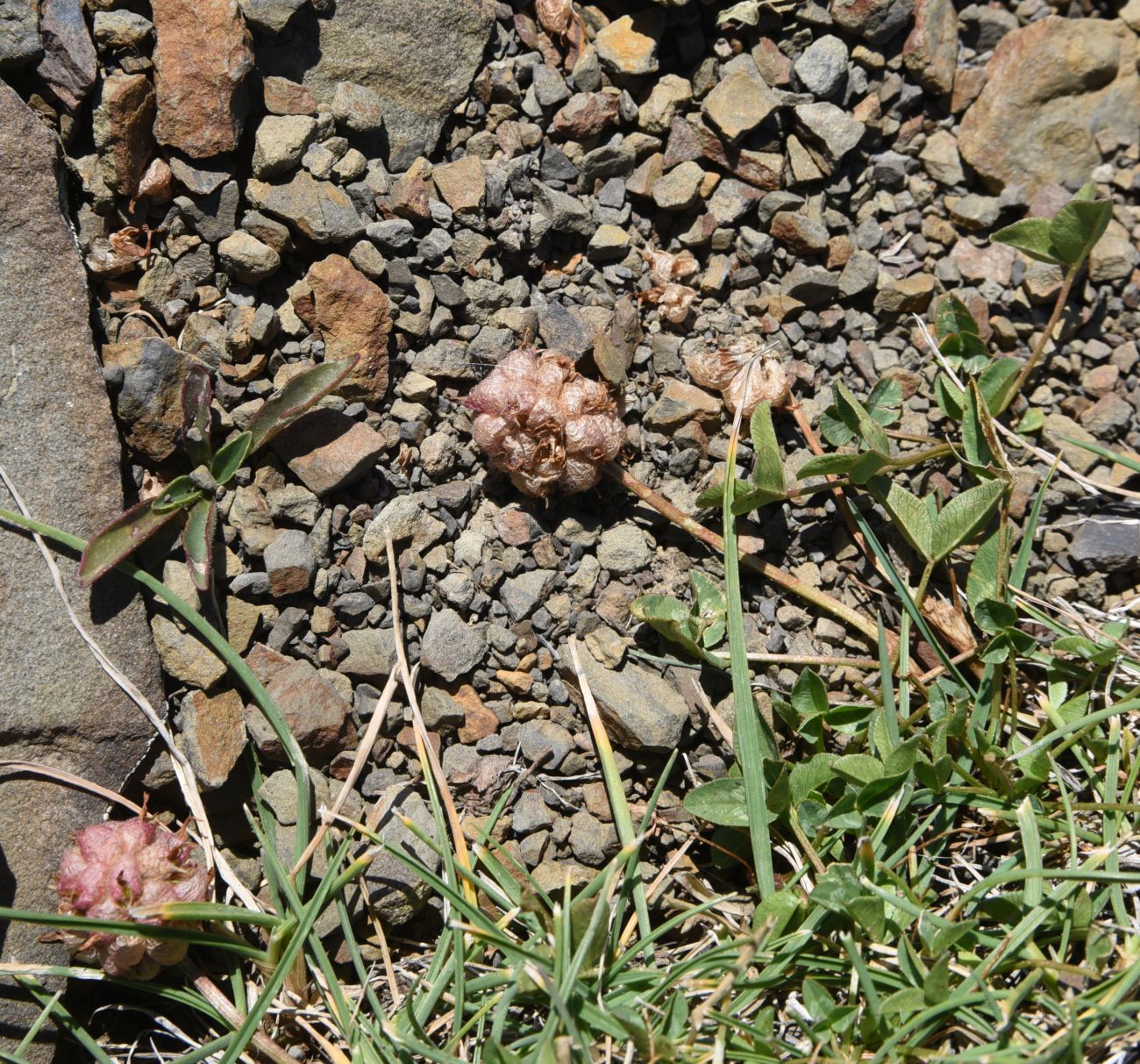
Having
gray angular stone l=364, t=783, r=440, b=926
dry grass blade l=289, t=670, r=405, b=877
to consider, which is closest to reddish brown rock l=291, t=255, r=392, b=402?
dry grass blade l=289, t=670, r=405, b=877

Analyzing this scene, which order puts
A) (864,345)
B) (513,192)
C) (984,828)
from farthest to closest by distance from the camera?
1. (864,345)
2. (513,192)
3. (984,828)

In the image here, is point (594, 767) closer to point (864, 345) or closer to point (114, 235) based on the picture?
point (864, 345)

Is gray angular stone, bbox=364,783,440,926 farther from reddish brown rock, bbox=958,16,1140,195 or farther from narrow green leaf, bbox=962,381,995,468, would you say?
reddish brown rock, bbox=958,16,1140,195

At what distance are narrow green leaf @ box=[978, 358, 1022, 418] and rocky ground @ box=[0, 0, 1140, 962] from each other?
5.4 inches

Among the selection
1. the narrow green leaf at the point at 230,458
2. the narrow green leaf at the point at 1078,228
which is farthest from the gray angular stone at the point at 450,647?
the narrow green leaf at the point at 1078,228

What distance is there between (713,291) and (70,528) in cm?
168

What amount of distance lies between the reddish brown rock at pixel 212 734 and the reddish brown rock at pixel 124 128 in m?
1.19

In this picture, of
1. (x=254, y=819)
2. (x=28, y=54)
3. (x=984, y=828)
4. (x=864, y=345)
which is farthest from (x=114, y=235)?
(x=984, y=828)

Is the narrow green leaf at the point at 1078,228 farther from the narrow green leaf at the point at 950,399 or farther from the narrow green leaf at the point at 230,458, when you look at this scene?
the narrow green leaf at the point at 230,458

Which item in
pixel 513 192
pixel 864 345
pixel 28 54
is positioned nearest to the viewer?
pixel 28 54

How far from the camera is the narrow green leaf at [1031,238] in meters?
2.55

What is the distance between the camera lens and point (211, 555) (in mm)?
2156

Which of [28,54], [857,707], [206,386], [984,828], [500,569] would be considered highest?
[28,54]

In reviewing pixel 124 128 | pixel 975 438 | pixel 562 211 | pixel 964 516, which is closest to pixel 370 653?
pixel 562 211
